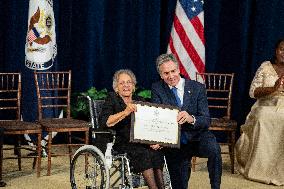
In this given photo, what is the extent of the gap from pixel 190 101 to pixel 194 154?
1.16 ft

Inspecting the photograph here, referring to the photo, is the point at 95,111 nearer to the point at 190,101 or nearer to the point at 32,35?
the point at 190,101

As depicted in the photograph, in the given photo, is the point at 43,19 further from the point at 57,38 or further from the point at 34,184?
the point at 34,184

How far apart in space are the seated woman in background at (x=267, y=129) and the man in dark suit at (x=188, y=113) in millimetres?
1464

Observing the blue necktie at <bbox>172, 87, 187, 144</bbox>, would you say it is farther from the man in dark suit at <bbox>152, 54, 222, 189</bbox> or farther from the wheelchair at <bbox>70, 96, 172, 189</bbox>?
the wheelchair at <bbox>70, 96, 172, 189</bbox>

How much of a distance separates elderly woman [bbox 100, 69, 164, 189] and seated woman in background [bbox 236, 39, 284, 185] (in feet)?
5.45

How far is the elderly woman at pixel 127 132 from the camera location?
3.81m

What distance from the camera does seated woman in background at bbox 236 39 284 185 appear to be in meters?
5.29

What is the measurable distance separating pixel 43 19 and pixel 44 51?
0.34m

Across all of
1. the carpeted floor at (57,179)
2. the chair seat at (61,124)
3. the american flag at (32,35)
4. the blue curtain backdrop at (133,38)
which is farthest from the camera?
the blue curtain backdrop at (133,38)

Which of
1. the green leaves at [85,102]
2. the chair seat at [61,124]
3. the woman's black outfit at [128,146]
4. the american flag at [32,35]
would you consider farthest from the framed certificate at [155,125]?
the american flag at [32,35]

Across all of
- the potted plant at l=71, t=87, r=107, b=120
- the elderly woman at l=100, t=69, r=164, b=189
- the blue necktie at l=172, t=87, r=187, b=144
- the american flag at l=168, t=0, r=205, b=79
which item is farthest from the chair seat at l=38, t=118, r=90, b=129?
the american flag at l=168, t=0, r=205, b=79

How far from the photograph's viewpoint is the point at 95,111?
165 inches

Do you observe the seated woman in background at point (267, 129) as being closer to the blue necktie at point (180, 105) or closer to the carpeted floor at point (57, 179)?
the carpeted floor at point (57, 179)

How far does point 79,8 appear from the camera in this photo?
6.80m
